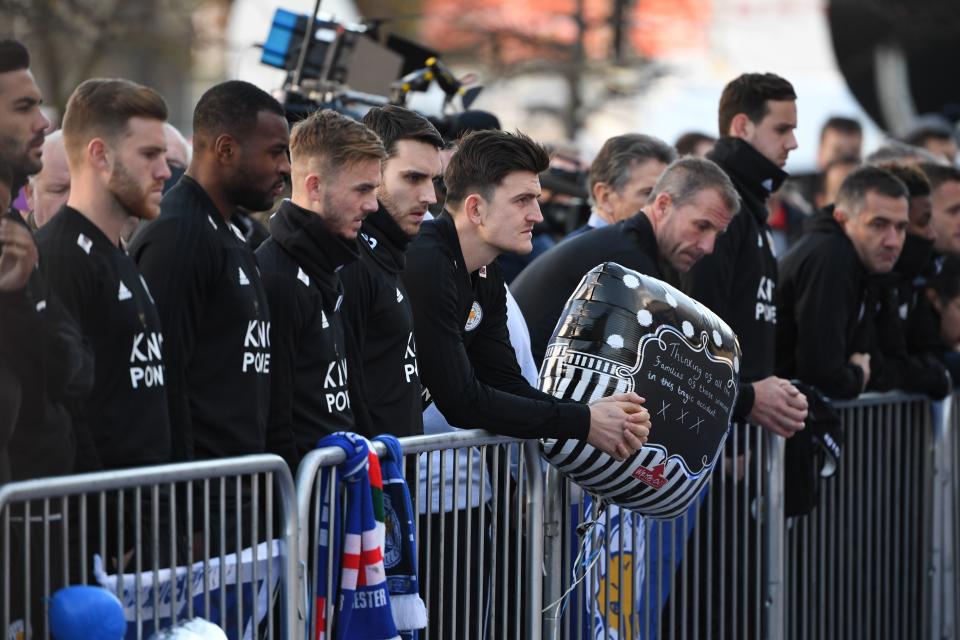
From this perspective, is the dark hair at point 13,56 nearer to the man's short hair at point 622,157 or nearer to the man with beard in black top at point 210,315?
the man with beard in black top at point 210,315

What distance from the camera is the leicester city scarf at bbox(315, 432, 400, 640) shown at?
391 centimetres

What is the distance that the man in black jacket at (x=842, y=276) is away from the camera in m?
6.25

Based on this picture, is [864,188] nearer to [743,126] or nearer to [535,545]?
[743,126]

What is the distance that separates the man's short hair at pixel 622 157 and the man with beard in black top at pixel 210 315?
2.82 metres

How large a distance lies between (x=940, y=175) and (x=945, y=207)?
7.2 inches

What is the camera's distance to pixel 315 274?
4.23 metres

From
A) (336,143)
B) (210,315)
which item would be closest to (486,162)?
(336,143)

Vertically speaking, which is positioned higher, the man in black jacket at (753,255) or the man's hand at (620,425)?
the man in black jacket at (753,255)

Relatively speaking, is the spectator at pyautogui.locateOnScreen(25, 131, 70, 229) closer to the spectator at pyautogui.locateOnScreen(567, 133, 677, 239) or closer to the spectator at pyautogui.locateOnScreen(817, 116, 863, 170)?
the spectator at pyautogui.locateOnScreen(567, 133, 677, 239)

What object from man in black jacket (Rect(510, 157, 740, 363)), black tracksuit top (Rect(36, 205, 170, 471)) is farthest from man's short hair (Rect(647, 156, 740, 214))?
black tracksuit top (Rect(36, 205, 170, 471))

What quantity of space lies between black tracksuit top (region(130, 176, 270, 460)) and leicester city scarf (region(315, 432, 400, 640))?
25cm

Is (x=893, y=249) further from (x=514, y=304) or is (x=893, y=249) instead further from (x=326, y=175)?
(x=326, y=175)

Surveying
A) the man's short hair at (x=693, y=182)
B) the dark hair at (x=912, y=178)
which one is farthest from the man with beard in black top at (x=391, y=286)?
the dark hair at (x=912, y=178)

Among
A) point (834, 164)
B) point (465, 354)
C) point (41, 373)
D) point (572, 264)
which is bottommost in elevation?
point (41, 373)
